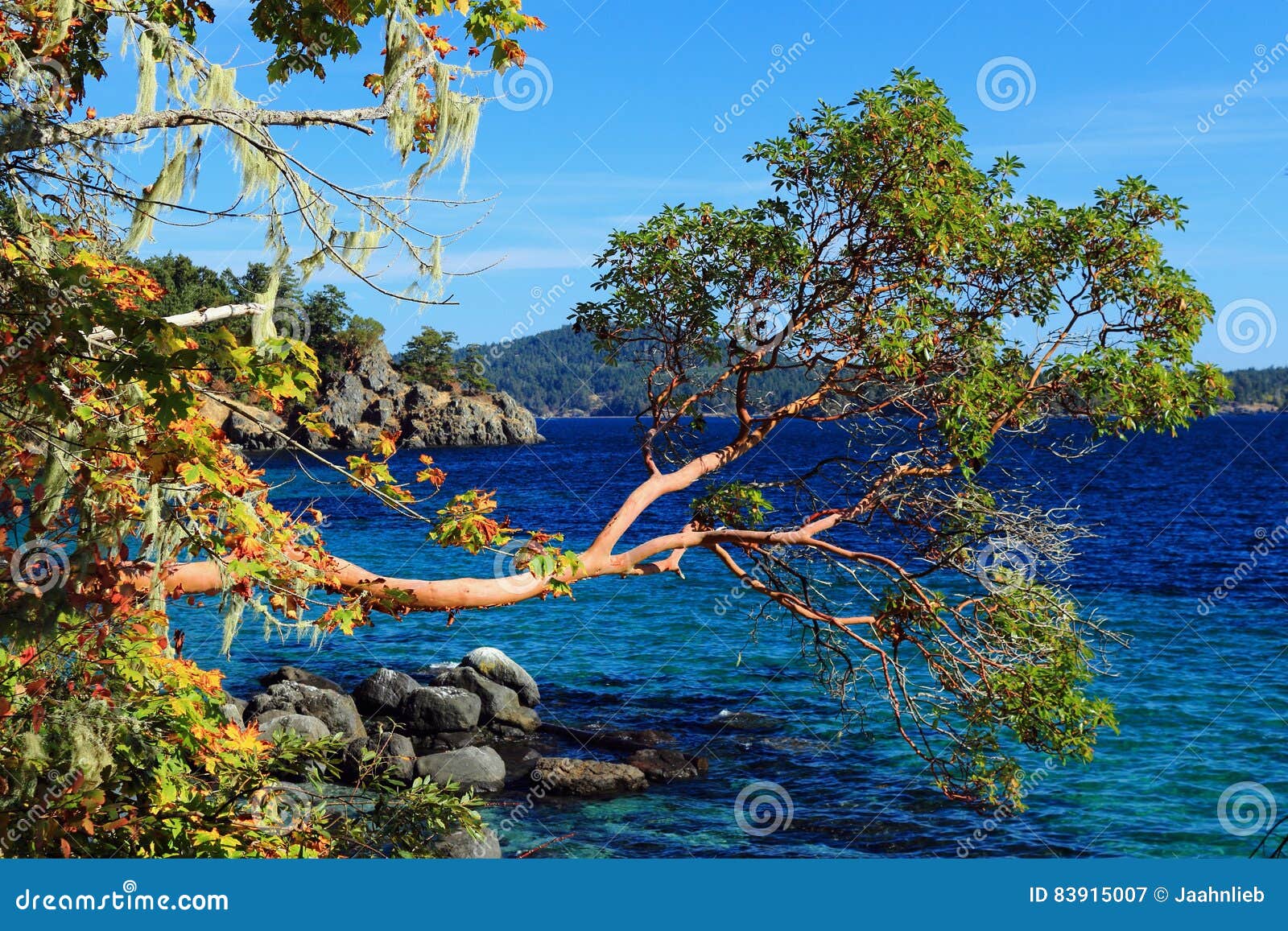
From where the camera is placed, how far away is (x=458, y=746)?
18.2 m

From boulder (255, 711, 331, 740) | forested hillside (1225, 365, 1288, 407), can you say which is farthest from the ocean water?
forested hillside (1225, 365, 1288, 407)

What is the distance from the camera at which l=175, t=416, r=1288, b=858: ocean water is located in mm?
14844

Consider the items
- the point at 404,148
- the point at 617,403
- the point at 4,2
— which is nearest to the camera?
the point at 4,2

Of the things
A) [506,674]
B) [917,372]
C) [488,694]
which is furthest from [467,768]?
[917,372]

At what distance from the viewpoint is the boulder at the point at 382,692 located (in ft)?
65.2

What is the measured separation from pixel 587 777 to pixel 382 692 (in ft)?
17.9

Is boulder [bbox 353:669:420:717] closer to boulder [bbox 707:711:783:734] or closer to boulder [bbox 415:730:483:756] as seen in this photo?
boulder [bbox 415:730:483:756]

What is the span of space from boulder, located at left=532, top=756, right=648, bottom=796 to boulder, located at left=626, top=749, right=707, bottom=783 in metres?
0.35

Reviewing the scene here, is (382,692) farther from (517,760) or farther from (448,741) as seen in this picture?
(517,760)

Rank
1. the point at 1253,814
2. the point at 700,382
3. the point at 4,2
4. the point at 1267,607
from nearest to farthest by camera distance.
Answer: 1. the point at 4,2
2. the point at 700,382
3. the point at 1253,814
4. the point at 1267,607

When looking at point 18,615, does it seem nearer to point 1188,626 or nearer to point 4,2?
point 4,2

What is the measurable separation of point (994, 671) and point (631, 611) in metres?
22.1

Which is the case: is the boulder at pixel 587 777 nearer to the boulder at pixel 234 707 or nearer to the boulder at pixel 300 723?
the boulder at pixel 300 723

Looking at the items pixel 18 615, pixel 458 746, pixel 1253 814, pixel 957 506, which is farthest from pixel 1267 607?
pixel 18 615
